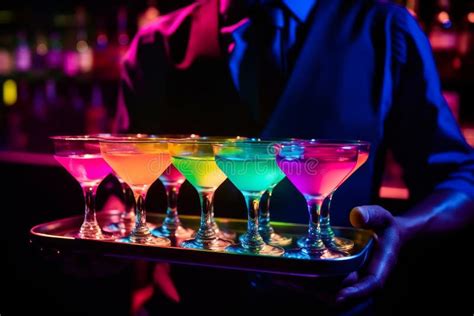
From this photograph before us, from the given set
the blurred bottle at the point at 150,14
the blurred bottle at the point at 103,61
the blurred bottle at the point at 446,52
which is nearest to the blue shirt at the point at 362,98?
the blurred bottle at the point at 446,52

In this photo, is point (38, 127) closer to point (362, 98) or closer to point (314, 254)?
point (362, 98)

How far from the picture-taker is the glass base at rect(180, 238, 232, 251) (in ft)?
3.68

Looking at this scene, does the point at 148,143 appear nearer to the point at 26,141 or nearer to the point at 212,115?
the point at 212,115

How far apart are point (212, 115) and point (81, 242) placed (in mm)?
694

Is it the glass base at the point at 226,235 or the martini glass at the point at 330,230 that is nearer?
the martini glass at the point at 330,230

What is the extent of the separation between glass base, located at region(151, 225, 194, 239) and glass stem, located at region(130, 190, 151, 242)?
0.07 metres

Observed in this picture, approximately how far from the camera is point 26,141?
141 inches

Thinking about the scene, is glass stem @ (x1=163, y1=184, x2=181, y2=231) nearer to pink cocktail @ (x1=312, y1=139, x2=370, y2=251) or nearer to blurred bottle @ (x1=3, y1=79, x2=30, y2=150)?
pink cocktail @ (x1=312, y1=139, x2=370, y2=251)

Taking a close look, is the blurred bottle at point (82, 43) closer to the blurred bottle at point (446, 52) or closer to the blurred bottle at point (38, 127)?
the blurred bottle at point (38, 127)

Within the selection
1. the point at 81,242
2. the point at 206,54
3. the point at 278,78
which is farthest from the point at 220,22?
the point at 81,242

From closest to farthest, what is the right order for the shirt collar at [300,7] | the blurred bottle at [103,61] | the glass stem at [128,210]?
the glass stem at [128,210], the shirt collar at [300,7], the blurred bottle at [103,61]

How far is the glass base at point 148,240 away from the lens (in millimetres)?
1169

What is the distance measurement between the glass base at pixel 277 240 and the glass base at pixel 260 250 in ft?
0.33

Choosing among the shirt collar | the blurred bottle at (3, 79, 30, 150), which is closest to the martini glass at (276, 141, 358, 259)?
the shirt collar
